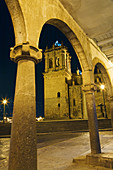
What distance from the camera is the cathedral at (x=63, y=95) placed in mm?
30853

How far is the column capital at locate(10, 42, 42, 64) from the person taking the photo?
7.36 ft

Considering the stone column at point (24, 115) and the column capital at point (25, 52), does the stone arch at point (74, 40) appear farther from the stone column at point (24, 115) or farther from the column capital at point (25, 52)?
the stone column at point (24, 115)

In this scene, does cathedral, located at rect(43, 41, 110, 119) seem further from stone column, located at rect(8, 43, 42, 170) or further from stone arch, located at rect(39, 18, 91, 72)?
stone column, located at rect(8, 43, 42, 170)

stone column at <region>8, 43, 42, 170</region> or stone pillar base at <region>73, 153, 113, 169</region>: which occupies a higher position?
stone column at <region>8, 43, 42, 170</region>

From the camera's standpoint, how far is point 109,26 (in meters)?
4.36

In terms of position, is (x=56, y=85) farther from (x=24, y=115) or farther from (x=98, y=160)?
(x=24, y=115)

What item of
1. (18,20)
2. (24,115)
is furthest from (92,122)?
(18,20)

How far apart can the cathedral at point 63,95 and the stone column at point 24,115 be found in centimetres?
2864

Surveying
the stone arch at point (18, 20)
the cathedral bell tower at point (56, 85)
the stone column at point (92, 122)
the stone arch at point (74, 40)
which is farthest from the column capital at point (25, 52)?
the cathedral bell tower at point (56, 85)

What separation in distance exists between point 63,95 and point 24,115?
29424mm

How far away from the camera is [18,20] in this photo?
7.78 feet

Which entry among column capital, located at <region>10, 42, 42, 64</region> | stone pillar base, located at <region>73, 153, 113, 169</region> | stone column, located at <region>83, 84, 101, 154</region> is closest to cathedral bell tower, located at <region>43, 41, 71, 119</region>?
stone column, located at <region>83, 84, 101, 154</region>

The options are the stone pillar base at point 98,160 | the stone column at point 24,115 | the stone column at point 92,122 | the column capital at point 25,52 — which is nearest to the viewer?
the stone column at point 24,115

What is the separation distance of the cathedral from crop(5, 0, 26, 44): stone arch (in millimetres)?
28694
